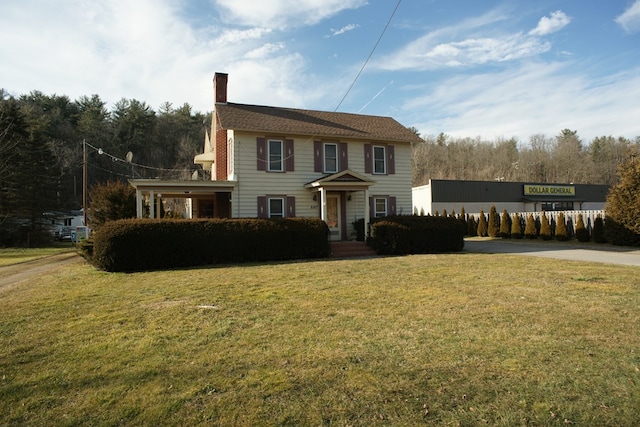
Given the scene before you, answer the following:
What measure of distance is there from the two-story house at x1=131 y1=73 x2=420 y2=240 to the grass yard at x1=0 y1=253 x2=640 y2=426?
31.6ft

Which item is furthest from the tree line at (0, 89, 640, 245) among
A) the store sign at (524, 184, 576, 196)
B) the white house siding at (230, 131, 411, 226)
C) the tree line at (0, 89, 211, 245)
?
the white house siding at (230, 131, 411, 226)

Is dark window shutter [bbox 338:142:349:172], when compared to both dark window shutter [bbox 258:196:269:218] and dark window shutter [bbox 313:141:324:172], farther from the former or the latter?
dark window shutter [bbox 258:196:269:218]

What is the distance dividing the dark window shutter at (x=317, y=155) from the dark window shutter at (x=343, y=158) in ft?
3.26

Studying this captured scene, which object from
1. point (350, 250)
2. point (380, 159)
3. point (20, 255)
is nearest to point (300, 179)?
point (350, 250)

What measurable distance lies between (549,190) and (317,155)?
3402cm

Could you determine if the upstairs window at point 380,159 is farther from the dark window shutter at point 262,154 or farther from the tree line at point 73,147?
the tree line at point 73,147

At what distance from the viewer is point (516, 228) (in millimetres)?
25297

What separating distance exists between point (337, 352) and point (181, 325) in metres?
2.51

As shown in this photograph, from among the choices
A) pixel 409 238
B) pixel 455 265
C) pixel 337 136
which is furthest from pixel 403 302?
pixel 337 136

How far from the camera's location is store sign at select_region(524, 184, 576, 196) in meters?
41.2

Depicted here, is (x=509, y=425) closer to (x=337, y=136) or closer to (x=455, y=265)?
(x=455, y=265)

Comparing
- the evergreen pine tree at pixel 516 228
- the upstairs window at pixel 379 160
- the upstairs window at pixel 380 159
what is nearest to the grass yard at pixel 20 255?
the upstairs window at pixel 380 159

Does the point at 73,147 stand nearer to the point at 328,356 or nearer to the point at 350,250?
the point at 350,250

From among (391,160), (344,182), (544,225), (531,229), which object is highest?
(391,160)
